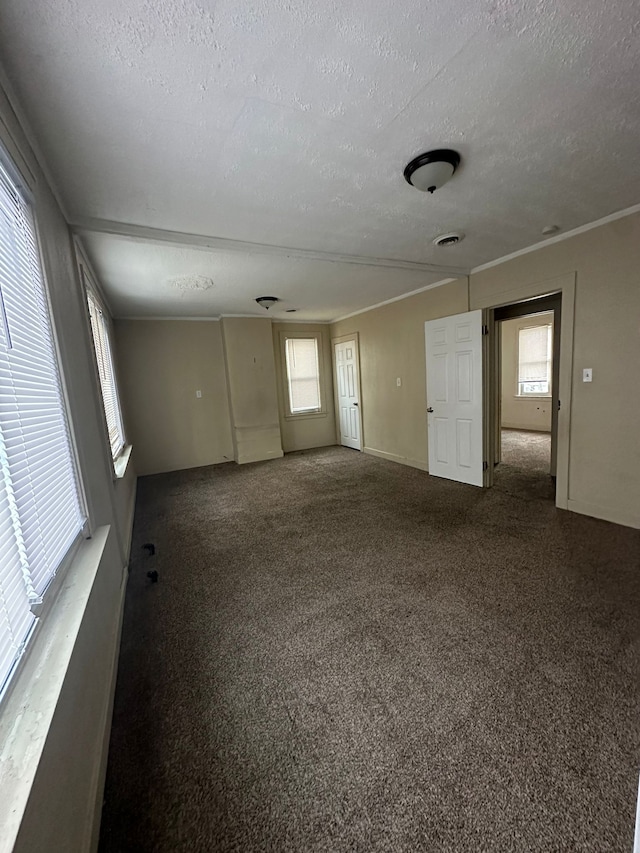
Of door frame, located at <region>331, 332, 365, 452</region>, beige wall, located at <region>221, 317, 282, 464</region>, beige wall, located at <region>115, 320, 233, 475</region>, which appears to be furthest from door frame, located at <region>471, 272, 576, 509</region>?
beige wall, located at <region>115, 320, 233, 475</region>

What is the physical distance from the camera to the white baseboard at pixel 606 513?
9.37ft

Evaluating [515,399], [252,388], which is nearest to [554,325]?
[515,399]

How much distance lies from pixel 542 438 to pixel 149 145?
7.11 metres

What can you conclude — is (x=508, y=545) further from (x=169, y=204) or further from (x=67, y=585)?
(x=169, y=204)

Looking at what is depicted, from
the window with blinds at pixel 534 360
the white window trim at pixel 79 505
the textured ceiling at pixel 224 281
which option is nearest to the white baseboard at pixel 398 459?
the textured ceiling at pixel 224 281

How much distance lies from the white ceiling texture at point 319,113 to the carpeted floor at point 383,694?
8.28 feet

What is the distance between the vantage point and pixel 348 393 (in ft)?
21.2

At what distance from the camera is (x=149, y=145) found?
1.65m

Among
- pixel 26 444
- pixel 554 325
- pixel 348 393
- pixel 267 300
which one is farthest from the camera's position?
pixel 348 393

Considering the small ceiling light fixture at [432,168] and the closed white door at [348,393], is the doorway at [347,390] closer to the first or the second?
the closed white door at [348,393]

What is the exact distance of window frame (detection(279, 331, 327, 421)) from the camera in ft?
20.8

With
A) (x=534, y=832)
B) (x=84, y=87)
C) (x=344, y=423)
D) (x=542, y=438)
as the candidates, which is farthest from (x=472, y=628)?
(x=542, y=438)

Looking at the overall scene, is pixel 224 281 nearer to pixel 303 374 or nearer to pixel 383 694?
pixel 303 374

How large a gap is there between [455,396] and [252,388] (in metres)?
3.29
